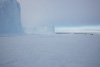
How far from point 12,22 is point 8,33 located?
17.9 ft

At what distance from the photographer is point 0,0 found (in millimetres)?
35094

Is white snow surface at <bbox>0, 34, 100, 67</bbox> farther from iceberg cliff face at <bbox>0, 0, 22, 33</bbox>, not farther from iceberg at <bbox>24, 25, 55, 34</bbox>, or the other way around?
iceberg at <bbox>24, 25, 55, 34</bbox>

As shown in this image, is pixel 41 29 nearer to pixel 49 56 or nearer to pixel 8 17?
pixel 8 17

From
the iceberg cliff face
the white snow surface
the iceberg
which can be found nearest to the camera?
the white snow surface

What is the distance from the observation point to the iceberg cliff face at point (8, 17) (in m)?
36.0

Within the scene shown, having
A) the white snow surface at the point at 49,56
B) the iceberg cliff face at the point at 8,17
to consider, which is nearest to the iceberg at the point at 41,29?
the iceberg cliff face at the point at 8,17

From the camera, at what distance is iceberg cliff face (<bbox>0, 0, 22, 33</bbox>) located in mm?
35969

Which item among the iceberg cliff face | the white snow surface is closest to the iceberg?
the iceberg cliff face

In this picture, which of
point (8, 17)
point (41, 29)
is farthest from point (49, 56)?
point (41, 29)

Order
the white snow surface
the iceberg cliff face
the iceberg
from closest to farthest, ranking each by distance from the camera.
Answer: the white snow surface < the iceberg cliff face < the iceberg

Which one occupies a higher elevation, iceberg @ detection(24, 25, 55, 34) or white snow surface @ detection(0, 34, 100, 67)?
white snow surface @ detection(0, 34, 100, 67)

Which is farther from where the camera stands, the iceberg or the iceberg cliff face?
the iceberg

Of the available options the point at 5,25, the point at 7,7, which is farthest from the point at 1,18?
the point at 7,7

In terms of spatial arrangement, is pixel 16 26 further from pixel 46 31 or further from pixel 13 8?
pixel 46 31
